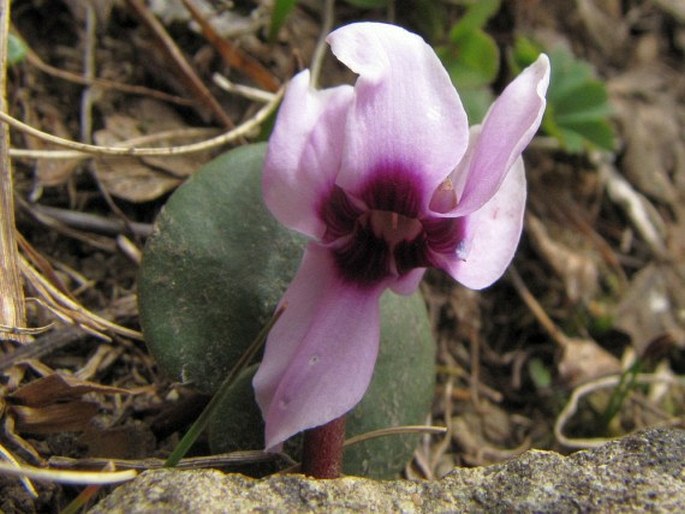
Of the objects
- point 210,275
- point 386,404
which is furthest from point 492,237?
point 210,275

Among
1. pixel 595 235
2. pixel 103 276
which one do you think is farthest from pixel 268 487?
pixel 595 235

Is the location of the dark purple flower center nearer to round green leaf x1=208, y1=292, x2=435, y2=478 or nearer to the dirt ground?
round green leaf x1=208, y1=292, x2=435, y2=478

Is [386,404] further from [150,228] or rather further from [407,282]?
[150,228]

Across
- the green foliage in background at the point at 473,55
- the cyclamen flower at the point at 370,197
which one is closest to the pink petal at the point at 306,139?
the cyclamen flower at the point at 370,197

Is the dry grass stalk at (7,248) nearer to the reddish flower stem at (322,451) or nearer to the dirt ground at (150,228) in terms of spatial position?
the dirt ground at (150,228)

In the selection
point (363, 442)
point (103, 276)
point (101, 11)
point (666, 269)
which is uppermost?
point (101, 11)

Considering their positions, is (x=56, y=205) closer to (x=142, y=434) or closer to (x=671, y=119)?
(x=142, y=434)

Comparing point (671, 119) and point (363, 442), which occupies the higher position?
point (363, 442)
